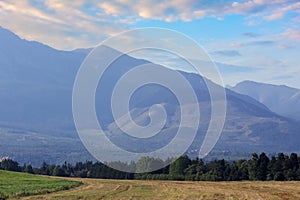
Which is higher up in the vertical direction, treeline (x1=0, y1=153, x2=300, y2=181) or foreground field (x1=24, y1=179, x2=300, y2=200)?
treeline (x1=0, y1=153, x2=300, y2=181)

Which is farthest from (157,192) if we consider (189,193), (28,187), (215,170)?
(215,170)

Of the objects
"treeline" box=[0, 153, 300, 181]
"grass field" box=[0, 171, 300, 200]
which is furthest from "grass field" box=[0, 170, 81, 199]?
"treeline" box=[0, 153, 300, 181]

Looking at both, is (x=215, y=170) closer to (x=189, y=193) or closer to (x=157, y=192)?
(x=157, y=192)

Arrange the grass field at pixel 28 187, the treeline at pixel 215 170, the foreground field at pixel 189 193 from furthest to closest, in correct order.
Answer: the treeline at pixel 215 170 < the grass field at pixel 28 187 < the foreground field at pixel 189 193

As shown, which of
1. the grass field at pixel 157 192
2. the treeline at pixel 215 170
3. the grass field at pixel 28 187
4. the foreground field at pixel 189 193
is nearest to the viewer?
the foreground field at pixel 189 193

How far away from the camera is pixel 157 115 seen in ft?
212

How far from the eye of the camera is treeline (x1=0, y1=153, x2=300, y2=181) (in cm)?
7250

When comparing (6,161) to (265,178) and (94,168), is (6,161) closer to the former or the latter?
(94,168)

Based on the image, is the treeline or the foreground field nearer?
the foreground field

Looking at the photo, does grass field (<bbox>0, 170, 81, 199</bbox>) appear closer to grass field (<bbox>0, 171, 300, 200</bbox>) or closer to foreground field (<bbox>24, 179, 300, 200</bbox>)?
grass field (<bbox>0, 171, 300, 200</bbox>)

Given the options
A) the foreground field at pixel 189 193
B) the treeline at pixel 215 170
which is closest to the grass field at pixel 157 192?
the foreground field at pixel 189 193

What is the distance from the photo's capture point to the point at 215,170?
80125 millimetres

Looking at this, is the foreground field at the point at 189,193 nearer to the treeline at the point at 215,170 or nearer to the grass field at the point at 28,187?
the grass field at the point at 28,187

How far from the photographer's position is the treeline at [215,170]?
238 feet
